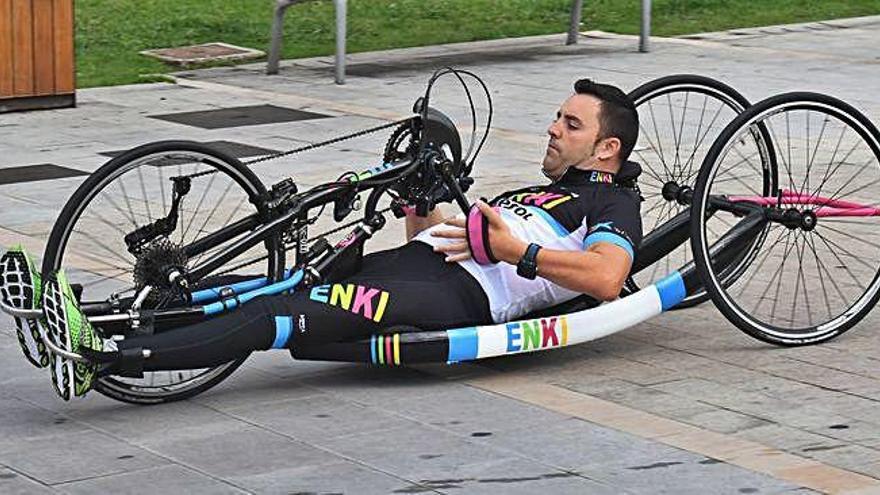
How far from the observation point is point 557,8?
17656 mm

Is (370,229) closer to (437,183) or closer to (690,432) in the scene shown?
(437,183)

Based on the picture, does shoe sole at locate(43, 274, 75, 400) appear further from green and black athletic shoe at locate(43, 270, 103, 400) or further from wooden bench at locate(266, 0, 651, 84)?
wooden bench at locate(266, 0, 651, 84)

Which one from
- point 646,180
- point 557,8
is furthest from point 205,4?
point 646,180

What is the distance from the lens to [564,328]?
20.6 ft

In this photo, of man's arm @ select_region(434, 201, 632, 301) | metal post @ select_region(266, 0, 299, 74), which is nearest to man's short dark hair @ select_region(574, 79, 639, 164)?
man's arm @ select_region(434, 201, 632, 301)

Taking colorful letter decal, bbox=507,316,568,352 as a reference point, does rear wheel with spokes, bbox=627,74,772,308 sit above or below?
above

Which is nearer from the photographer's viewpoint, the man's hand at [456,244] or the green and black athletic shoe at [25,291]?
the green and black athletic shoe at [25,291]

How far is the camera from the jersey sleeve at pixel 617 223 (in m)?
6.17

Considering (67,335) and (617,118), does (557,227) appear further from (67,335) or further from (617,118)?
(67,335)

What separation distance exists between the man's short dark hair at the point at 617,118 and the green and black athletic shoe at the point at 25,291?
1.90m

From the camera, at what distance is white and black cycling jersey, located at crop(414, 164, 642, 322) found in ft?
20.4

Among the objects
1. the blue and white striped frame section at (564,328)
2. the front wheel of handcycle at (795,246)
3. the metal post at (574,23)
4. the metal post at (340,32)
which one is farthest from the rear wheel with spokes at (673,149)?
the metal post at (574,23)

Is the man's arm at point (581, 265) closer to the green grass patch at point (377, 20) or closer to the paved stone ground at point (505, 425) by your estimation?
the paved stone ground at point (505, 425)

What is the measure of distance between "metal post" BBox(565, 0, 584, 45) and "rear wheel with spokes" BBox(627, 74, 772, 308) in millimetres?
2528
